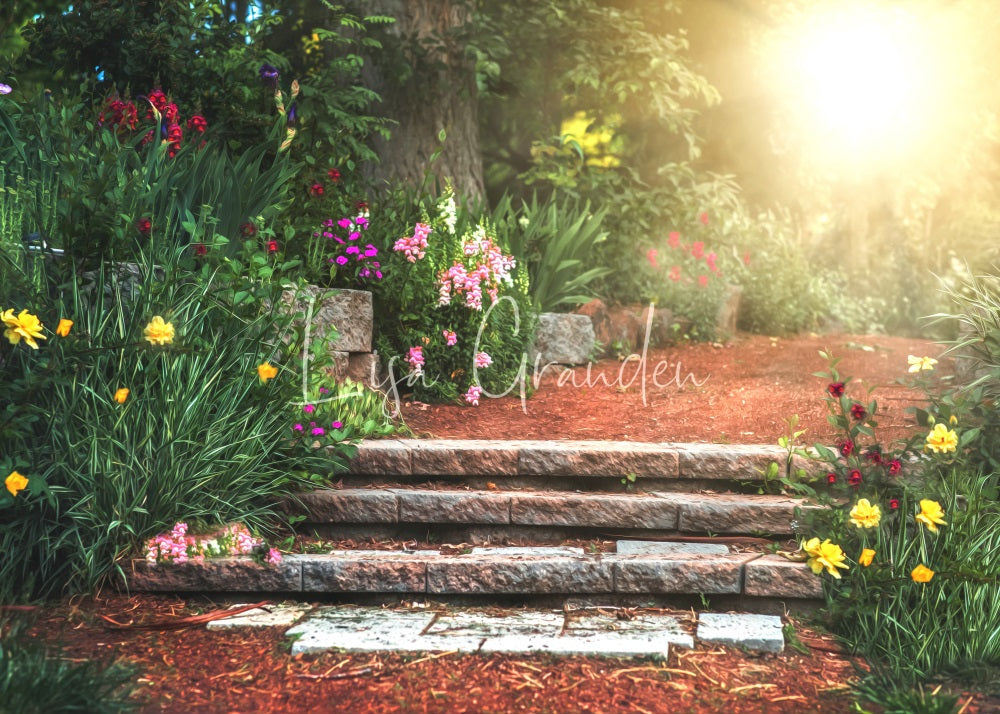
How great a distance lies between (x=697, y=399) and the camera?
604cm

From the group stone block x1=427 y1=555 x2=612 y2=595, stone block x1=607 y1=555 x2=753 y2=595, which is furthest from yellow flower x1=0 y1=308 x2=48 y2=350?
stone block x1=607 y1=555 x2=753 y2=595

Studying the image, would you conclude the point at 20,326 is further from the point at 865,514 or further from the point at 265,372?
A: the point at 865,514

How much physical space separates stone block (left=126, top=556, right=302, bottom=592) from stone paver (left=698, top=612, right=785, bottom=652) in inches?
58.8

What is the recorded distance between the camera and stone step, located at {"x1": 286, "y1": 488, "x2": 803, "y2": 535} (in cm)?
396

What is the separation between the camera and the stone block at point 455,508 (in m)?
3.99

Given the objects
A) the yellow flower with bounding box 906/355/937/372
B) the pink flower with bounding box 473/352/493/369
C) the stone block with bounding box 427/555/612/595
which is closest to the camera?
the stone block with bounding box 427/555/612/595

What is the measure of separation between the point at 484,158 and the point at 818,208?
4.57m

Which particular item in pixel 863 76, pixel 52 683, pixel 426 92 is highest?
pixel 863 76

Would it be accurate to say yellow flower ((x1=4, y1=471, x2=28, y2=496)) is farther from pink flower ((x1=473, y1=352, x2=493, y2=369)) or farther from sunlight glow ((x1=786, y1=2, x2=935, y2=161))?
sunlight glow ((x1=786, y1=2, x2=935, y2=161))

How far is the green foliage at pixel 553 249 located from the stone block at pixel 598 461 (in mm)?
2680

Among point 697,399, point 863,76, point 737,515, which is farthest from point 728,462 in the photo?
point 863,76

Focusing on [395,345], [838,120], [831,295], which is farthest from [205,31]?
[838,120]

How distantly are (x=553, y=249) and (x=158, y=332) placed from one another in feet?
13.9

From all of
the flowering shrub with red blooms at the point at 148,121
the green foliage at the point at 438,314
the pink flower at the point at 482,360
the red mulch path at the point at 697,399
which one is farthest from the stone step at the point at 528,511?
the flowering shrub with red blooms at the point at 148,121
